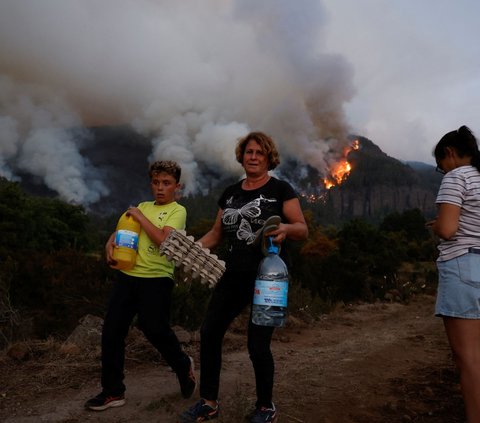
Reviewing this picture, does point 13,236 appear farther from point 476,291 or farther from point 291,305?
point 476,291

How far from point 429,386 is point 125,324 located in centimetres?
286

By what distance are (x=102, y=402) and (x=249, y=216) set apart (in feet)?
6.03

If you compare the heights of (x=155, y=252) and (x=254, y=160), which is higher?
(x=254, y=160)

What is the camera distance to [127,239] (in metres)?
3.38

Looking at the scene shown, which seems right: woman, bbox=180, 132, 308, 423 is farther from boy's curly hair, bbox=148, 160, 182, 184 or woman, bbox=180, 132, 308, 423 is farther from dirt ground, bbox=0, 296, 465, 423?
boy's curly hair, bbox=148, 160, 182, 184

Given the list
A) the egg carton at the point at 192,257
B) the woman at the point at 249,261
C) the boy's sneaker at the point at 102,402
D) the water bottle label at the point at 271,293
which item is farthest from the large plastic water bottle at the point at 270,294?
the boy's sneaker at the point at 102,402

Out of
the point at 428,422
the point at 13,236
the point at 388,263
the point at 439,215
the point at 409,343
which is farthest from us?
the point at 13,236

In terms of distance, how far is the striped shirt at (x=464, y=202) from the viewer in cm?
261

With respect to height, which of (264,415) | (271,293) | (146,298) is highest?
(271,293)

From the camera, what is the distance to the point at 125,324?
11.5 ft

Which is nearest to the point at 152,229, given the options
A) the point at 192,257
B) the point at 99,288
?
the point at 192,257

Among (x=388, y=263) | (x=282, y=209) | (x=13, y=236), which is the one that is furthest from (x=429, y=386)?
(x=13, y=236)

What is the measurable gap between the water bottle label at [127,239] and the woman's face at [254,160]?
959 millimetres

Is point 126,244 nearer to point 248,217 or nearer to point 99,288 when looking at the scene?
point 248,217
